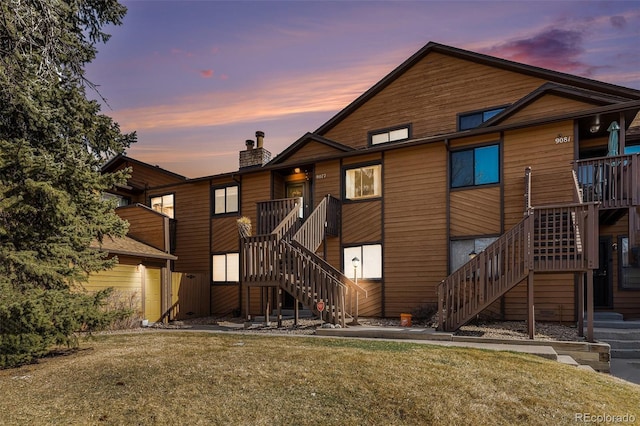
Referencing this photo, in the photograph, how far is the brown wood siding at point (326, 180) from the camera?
47.9 feet

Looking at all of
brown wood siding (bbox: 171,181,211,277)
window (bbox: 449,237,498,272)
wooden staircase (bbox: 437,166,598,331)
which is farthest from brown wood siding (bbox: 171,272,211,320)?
wooden staircase (bbox: 437,166,598,331)

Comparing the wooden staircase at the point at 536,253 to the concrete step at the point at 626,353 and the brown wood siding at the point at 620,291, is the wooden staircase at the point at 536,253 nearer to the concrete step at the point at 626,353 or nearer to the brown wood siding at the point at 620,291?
the concrete step at the point at 626,353

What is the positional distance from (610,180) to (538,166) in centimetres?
182

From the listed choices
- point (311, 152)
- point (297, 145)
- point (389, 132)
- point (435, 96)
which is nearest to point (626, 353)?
point (435, 96)

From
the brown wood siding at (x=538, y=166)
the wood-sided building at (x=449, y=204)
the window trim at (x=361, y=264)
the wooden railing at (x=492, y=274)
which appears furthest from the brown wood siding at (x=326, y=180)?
the wooden railing at (x=492, y=274)

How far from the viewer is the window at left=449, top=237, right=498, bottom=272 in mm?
12000

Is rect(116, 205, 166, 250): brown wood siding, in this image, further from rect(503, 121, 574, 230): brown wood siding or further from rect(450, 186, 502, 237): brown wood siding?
rect(503, 121, 574, 230): brown wood siding

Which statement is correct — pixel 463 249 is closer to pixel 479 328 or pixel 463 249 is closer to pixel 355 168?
pixel 479 328

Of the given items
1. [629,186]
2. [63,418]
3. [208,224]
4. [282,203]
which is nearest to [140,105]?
[208,224]

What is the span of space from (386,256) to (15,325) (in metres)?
10.0

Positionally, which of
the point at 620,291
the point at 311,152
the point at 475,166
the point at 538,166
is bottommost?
the point at 620,291

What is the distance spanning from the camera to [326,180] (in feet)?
48.5

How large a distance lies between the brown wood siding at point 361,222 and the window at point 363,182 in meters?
0.34

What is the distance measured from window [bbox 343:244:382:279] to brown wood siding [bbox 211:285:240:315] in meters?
4.86
